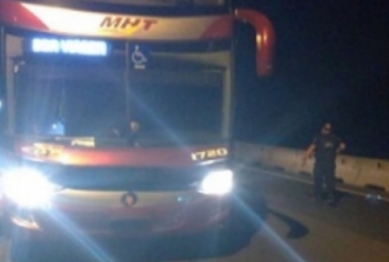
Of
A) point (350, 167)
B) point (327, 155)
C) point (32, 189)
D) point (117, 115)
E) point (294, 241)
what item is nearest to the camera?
point (32, 189)

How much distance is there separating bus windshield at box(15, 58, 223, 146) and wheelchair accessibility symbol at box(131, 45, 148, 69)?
94 millimetres

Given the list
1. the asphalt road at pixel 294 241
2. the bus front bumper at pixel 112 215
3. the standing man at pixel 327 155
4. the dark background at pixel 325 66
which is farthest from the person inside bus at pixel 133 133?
the dark background at pixel 325 66

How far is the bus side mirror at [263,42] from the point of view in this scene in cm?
1200

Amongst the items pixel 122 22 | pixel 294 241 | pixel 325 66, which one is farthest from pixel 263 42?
pixel 325 66

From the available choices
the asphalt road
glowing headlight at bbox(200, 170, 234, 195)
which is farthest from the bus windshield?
the asphalt road

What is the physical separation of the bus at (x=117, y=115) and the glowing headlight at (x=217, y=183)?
1 centimetres

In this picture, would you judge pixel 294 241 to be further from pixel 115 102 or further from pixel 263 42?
pixel 115 102

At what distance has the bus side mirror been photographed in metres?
→ 12.0

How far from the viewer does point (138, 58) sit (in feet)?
39.3

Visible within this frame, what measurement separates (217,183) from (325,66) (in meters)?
92.8

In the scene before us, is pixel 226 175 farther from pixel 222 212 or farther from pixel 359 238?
pixel 359 238

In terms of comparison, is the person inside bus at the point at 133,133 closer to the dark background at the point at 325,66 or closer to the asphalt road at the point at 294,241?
the asphalt road at the point at 294,241

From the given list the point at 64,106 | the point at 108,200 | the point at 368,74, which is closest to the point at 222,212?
the point at 108,200

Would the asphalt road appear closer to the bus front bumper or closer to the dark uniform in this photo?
the bus front bumper
